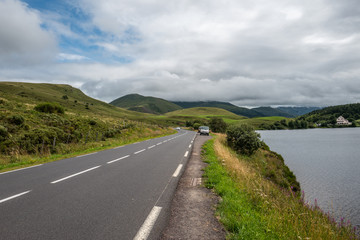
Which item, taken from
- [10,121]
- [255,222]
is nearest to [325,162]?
[255,222]

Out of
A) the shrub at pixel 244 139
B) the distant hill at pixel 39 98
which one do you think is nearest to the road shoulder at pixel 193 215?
the shrub at pixel 244 139

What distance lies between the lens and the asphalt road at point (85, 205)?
357 cm

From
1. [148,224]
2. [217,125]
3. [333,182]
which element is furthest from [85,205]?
[217,125]

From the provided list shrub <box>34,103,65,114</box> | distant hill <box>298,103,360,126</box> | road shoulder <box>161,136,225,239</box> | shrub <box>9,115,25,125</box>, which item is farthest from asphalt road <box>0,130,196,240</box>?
distant hill <box>298,103,360,126</box>

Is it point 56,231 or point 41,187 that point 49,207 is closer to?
point 56,231

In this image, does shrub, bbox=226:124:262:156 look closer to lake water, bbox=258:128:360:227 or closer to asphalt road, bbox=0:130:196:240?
lake water, bbox=258:128:360:227

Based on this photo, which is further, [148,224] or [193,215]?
[193,215]

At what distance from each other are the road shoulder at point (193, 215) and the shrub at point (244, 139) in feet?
51.0

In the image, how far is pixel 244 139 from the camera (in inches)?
826

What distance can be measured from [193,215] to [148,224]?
99 cm

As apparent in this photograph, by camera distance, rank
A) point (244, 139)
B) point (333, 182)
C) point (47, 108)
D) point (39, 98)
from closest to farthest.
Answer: point (333, 182)
point (244, 139)
point (47, 108)
point (39, 98)

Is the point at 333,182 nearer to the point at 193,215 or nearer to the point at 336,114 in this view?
the point at 193,215

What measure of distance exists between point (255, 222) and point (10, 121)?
77.6 feet

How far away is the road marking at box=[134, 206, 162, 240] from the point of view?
3.42m
